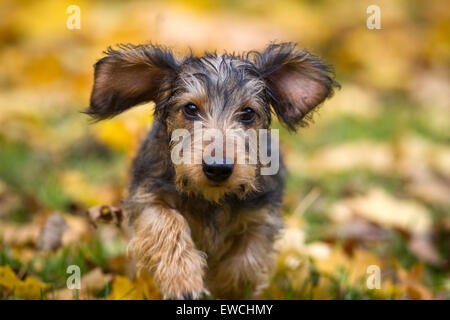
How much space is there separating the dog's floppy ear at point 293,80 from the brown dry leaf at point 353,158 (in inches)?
113

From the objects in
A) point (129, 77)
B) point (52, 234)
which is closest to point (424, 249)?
point (129, 77)

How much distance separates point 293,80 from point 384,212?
2.09 meters

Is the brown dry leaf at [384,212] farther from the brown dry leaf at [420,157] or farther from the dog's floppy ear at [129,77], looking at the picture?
the dog's floppy ear at [129,77]

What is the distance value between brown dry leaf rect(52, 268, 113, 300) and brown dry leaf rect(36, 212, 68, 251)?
1.32ft

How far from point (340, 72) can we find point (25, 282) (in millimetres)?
8801

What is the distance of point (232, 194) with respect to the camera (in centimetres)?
322

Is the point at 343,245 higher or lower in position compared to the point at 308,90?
lower

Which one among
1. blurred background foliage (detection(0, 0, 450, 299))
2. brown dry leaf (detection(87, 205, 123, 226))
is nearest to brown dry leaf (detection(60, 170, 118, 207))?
blurred background foliage (detection(0, 0, 450, 299))

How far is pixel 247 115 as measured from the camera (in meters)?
3.27

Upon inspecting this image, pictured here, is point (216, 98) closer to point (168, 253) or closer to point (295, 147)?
point (168, 253)

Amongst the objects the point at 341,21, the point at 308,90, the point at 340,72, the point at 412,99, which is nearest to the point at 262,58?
the point at 308,90

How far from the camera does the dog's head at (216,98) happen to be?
2.88 metres

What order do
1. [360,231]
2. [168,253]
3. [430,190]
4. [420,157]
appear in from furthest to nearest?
[420,157], [430,190], [360,231], [168,253]

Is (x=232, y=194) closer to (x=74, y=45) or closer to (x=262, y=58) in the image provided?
(x=262, y=58)
